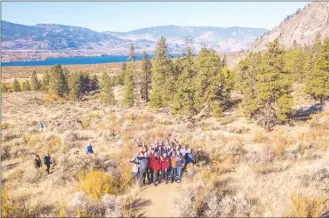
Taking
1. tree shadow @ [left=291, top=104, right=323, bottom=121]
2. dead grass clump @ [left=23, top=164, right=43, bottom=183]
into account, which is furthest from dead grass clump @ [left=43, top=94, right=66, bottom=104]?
dead grass clump @ [left=23, top=164, right=43, bottom=183]

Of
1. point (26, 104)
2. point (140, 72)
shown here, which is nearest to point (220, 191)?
point (140, 72)

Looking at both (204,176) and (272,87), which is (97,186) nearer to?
(204,176)

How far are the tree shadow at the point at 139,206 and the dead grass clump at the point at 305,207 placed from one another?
4673mm

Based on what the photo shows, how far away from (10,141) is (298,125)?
79.7 feet

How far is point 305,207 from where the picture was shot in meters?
9.94

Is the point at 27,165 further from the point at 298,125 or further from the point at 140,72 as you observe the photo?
the point at 140,72

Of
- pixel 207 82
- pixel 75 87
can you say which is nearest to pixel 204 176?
pixel 207 82

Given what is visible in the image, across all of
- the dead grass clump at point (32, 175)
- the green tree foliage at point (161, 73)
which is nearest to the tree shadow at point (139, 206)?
the dead grass clump at point (32, 175)

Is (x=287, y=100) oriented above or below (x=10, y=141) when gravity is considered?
above

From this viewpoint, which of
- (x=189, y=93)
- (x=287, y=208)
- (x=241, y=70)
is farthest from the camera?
(x=241, y=70)

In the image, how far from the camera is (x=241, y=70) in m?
48.2

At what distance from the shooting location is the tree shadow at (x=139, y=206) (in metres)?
11.0

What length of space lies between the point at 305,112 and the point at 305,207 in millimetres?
28515

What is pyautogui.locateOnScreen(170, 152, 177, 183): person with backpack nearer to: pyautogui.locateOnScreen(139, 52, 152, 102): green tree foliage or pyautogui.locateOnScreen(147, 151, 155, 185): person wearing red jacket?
pyautogui.locateOnScreen(147, 151, 155, 185): person wearing red jacket
